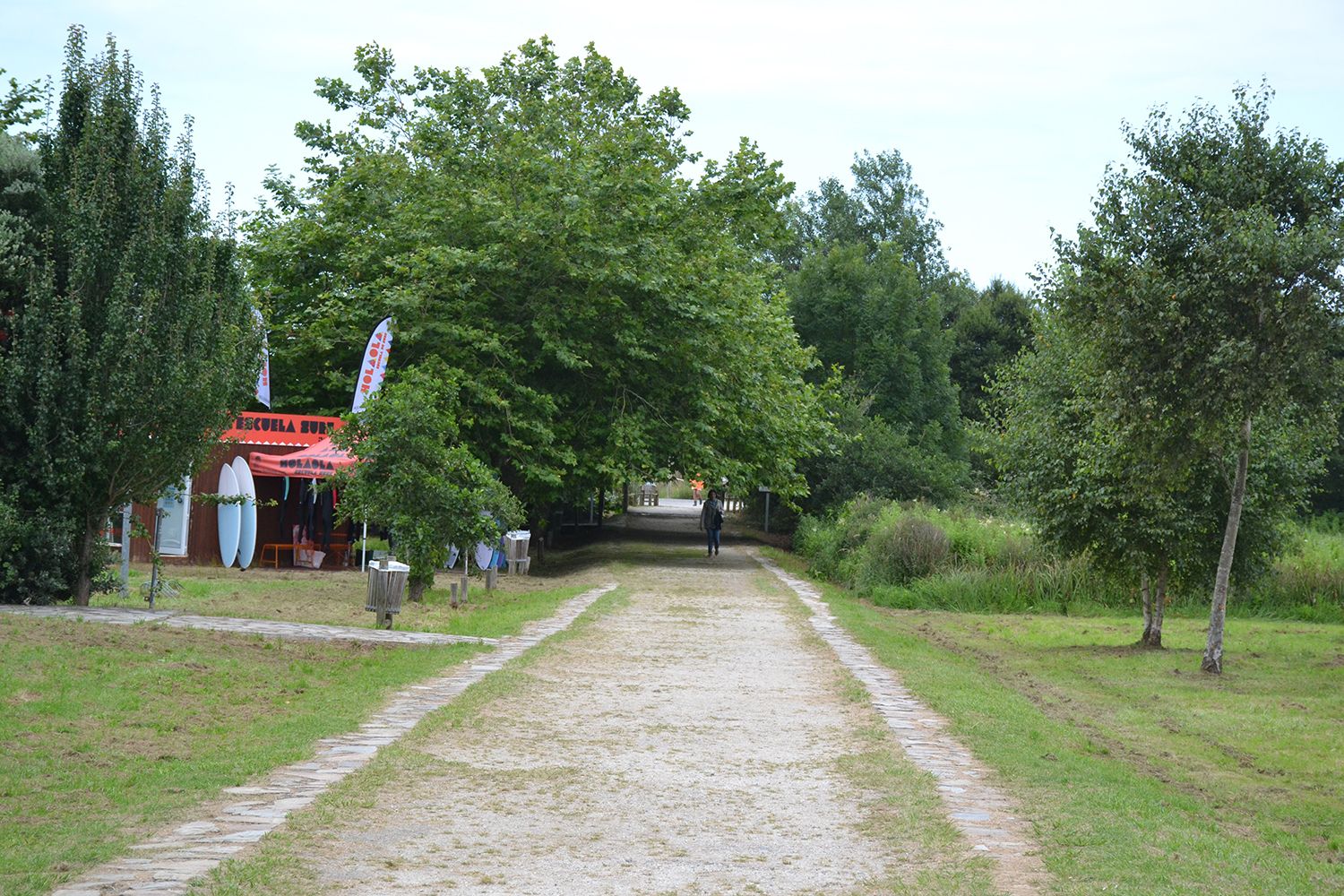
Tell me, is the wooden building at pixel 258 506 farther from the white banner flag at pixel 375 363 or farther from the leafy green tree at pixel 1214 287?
the leafy green tree at pixel 1214 287

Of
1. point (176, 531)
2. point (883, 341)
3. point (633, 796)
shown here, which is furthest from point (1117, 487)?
point (883, 341)

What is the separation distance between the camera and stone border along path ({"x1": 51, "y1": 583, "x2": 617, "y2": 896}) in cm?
528

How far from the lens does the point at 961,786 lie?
25.4 ft

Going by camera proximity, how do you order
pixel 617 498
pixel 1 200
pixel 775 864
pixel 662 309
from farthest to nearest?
pixel 617 498 → pixel 662 309 → pixel 1 200 → pixel 775 864

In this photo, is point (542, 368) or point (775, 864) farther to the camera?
point (542, 368)

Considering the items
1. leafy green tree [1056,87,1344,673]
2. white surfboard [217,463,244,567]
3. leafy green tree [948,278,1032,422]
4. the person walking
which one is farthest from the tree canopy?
leafy green tree [948,278,1032,422]

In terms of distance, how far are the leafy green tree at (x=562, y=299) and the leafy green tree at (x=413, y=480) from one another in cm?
673

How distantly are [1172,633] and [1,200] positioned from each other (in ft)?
55.0

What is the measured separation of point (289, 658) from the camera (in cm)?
1182

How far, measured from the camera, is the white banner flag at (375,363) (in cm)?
2262

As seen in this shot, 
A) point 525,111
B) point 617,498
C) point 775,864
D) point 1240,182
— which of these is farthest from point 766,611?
point 617,498

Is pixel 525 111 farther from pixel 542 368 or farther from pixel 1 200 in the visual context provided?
pixel 1 200

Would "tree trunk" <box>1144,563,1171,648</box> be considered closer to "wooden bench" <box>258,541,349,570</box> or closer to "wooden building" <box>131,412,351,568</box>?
"wooden building" <box>131,412,351,568</box>

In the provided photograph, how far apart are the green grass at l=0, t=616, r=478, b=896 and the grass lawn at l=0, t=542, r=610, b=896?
→ 0.04ft
